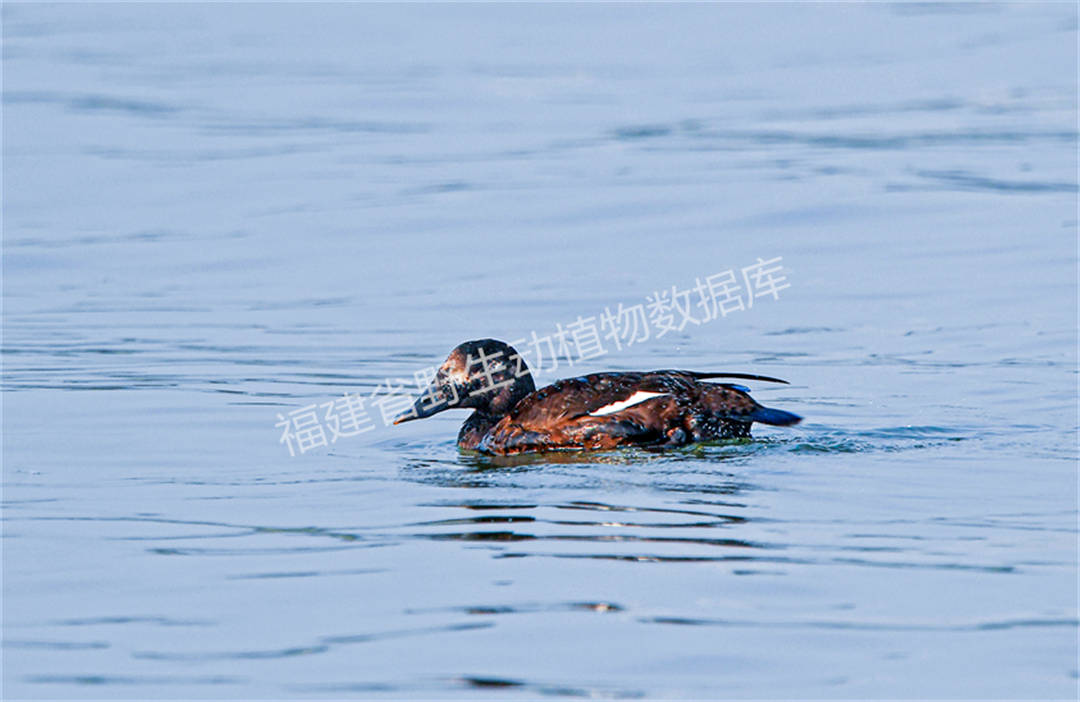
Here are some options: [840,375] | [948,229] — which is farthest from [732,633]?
[948,229]

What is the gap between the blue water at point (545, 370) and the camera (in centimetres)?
588

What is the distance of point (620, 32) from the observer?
103 feet

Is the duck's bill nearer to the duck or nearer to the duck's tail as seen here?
the duck

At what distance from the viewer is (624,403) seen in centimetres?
903

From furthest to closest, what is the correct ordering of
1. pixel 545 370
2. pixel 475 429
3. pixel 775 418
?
pixel 545 370, pixel 475 429, pixel 775 418

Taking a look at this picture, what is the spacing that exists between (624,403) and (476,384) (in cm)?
103

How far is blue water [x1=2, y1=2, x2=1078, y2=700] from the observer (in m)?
5.88

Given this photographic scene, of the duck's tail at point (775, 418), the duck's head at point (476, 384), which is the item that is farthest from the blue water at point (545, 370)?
the duck's head at point (476, 384)

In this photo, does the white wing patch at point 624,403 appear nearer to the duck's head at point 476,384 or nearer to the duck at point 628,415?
the duck at point 628,415

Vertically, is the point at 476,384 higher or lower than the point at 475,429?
higher

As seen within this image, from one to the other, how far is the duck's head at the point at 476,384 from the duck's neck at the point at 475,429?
40 millimetres

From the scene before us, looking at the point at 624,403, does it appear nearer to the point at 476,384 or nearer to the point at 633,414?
the point at 633,414

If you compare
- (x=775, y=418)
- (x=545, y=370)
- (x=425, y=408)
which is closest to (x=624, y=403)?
(x=775, y=418)

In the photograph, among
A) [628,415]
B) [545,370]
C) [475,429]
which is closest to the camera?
[628,415]
